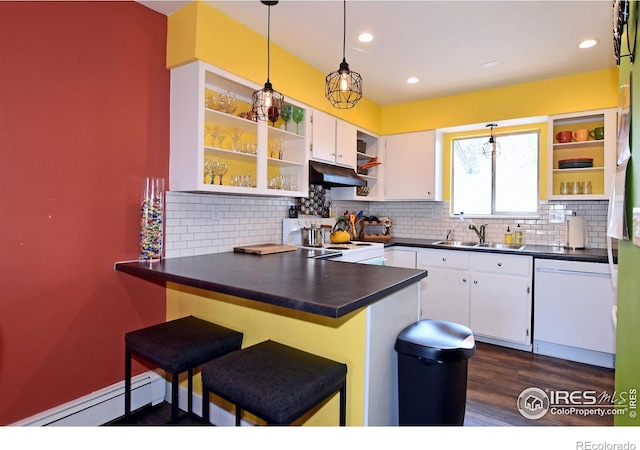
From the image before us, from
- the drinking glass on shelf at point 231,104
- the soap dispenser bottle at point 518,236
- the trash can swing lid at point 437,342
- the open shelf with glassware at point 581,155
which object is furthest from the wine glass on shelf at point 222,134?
the soap dispenser bottle at point 518,236

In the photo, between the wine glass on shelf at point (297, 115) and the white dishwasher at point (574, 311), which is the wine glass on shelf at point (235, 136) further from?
the white dishwasher at point (574, 311)

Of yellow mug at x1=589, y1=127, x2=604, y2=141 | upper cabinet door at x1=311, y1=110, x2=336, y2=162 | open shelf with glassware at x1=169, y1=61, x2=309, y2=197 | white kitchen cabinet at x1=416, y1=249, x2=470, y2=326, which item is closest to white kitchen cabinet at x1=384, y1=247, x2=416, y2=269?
white kitchen cabinet at x1=416, y1=249, x2=470, y2=326

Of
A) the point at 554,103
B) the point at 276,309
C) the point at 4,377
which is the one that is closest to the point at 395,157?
the point at 554,103

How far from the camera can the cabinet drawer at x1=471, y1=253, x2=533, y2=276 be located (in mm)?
3088

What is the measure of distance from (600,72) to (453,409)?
327cm

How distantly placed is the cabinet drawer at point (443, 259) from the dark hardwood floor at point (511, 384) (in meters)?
0.80

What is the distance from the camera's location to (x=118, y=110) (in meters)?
2.08

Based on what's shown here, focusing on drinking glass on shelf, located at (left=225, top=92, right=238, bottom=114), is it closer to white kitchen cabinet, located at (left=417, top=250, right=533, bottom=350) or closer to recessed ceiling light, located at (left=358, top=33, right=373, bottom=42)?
recessed ceiling light, located at (left=358, top=33, right=373, bottom=42)

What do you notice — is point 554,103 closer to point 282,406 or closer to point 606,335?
point 606,335

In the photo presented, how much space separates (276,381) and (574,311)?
9.22 ft

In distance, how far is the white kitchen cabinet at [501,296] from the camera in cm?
310

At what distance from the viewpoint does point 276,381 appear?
1.27 meters

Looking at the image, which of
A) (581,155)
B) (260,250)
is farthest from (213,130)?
(581,155)

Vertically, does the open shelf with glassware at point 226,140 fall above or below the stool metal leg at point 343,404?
above
